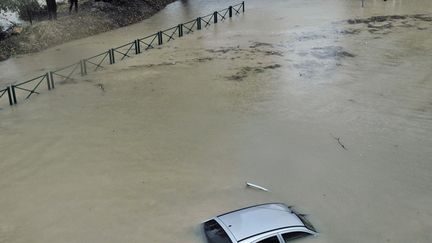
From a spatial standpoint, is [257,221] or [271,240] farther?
[257,221]

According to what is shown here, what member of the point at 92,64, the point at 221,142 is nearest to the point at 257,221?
the point at 221,142

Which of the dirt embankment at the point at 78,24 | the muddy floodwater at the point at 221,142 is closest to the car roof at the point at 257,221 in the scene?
the muddy floodwater at the point at 221,142

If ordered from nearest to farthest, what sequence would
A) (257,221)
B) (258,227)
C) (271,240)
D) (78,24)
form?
(271,240), (258,227), (257,221), (78,24)

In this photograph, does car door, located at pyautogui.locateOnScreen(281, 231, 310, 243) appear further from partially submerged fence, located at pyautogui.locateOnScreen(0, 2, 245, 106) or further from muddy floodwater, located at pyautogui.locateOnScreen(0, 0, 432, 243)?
partially submerged fence, located at pyautogui.locateOnScreen(0, 2, 245, 106)

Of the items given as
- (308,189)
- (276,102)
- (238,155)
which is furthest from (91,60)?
(308,189)

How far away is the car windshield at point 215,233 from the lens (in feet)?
25.3

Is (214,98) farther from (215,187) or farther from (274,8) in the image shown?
(274,8)

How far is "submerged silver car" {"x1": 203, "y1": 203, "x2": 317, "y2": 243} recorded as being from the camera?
7578mm

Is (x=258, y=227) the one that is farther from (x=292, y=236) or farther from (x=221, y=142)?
(x=221, y=142)

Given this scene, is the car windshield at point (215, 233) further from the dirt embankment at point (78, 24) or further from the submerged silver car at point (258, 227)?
the dirt embankment at point (78, 24)

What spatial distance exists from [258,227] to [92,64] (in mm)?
15380

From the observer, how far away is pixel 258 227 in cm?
774

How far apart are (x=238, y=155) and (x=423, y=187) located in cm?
467

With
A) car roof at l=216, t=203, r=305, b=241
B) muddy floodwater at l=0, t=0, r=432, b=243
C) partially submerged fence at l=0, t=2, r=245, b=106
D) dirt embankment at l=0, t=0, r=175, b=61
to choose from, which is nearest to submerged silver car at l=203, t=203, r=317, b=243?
car roof at l=216, t=203, r=305, b=241
